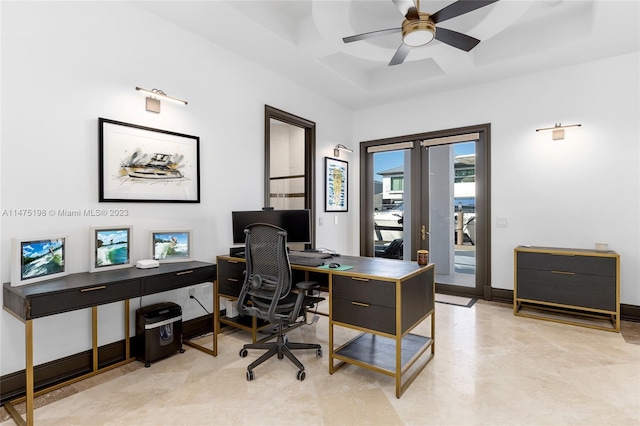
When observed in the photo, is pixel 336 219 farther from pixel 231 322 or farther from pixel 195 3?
pixel 195 3

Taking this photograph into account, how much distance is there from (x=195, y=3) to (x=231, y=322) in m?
2.96

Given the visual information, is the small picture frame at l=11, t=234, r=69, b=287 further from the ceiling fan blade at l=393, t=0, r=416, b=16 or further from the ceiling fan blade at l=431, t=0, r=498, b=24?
the ceiling fan blade at l=431, t=0, r=498, b=24

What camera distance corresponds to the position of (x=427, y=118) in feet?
16.8

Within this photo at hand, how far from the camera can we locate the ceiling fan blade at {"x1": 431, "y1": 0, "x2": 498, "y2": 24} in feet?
7.42

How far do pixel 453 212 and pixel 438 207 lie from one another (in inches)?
9.2

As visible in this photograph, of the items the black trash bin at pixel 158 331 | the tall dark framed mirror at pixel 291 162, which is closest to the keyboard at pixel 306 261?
the black trash bin at pixel 158 331

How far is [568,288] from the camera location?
3.70m

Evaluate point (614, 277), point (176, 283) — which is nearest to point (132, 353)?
point (176, 283)

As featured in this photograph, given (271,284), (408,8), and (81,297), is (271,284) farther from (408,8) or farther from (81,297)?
(408,8)

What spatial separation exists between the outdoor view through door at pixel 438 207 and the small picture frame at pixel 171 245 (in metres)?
3.48

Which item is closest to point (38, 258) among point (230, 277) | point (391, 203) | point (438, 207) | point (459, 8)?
point (230, 277)

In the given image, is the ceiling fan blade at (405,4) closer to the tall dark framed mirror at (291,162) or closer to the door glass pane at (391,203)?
the tall dark framed mirror at (291,162)

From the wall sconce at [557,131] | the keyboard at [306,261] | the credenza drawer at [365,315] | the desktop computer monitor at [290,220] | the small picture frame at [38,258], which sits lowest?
the credenza drawer at [365,315]

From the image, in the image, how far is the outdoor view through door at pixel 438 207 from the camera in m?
4.87
